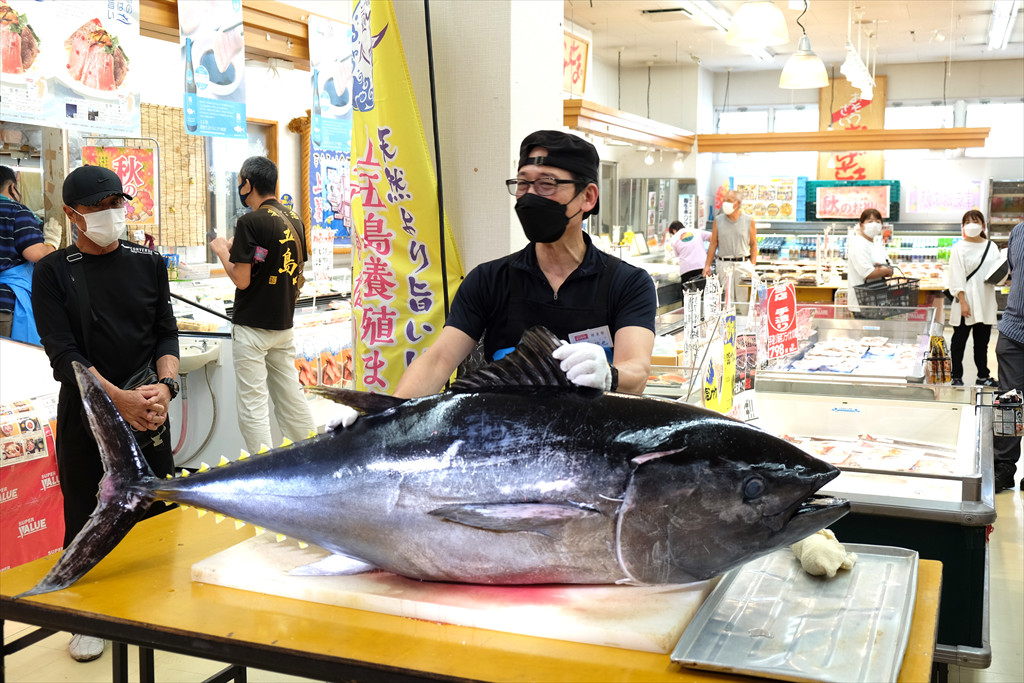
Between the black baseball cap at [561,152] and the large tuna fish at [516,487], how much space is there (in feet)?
1.90

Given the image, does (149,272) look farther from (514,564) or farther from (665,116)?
(665,116)

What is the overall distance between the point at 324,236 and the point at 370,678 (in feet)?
17.1

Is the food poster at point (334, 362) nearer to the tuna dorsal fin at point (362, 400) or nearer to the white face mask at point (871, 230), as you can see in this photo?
the tuna dorsal fin at point (362, 400)

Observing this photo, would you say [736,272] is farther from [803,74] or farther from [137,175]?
[137,175]

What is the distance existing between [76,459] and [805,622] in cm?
263

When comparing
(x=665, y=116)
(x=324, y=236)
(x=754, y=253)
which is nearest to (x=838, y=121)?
(x=665, y=116)

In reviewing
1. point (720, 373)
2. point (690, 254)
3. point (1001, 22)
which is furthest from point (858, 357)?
point (1001, 22)

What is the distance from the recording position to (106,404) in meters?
1.82

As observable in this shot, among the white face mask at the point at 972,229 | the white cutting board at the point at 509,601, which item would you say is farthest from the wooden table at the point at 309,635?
the white face mask at the point at 972,229

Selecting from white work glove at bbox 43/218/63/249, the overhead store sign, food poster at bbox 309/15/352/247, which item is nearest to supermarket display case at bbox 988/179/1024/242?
the overhead store sign

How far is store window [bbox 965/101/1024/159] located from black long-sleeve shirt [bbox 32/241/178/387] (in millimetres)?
16097

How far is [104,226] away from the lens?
311 centimetres

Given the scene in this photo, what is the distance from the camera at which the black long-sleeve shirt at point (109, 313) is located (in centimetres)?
310

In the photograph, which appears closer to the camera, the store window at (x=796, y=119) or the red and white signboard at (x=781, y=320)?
the red and white signboard at (x=781, y=320)
